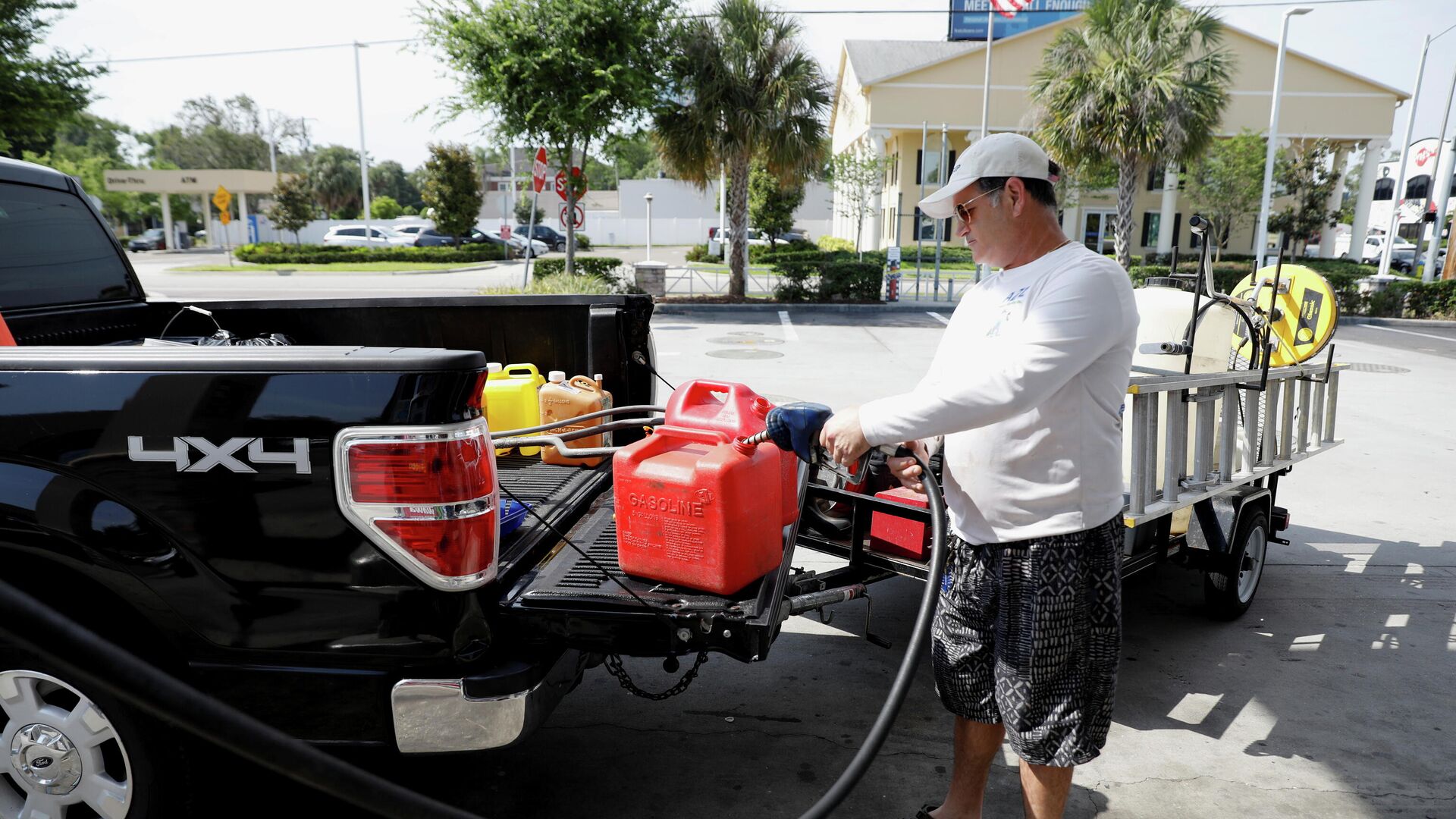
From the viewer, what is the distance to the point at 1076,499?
7.50ft

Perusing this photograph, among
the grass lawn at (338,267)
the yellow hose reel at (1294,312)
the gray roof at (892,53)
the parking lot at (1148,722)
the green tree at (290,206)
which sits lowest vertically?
the parking lot at (1148,722)

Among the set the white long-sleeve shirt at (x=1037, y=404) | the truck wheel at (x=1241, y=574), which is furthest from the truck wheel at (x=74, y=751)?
the truck wheel at (x=1241, y=574)

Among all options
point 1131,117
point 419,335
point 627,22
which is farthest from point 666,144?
point 419,335

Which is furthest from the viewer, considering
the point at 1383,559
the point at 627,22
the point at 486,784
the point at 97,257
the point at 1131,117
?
the point at 1131,117

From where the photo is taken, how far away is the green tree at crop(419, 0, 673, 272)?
59.0 ft

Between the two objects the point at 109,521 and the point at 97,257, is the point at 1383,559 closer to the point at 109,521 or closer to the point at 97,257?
the point at 109,521

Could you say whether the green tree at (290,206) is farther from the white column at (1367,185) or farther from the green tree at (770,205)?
the white column at (1367,185)

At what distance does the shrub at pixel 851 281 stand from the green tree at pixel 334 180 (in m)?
61.6

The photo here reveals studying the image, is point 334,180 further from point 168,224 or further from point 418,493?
point 418,493

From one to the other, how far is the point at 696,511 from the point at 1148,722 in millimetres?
2220

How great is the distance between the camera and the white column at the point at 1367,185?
125 ft

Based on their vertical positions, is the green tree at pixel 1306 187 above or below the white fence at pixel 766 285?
above

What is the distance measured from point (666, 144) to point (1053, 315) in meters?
19.4

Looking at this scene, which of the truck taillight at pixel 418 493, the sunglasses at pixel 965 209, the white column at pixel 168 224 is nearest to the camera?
the truck taillight at pixel 418 493
